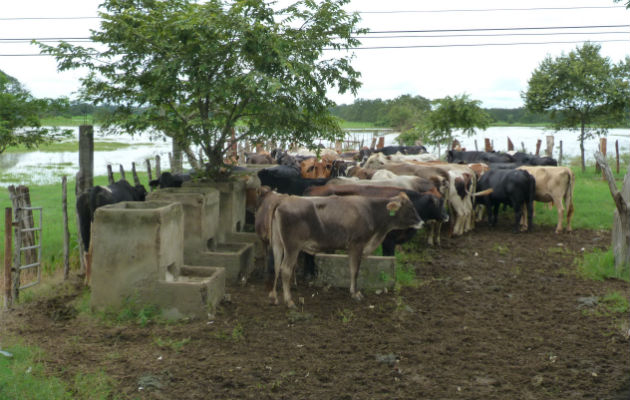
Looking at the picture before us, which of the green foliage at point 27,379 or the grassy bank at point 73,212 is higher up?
the grassy bank at point 73,212

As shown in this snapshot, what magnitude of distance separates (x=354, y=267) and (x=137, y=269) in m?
2.90

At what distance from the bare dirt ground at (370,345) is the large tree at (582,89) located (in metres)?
17.3

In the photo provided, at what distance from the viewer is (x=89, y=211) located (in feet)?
30.3

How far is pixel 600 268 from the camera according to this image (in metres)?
9.30

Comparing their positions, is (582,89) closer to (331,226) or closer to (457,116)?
(457,116)

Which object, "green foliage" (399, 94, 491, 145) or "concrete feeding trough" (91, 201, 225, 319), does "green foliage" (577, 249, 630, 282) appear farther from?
"green foliage" (399, 94, 491, 145)

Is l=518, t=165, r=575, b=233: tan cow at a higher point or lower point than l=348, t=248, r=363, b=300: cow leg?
higher

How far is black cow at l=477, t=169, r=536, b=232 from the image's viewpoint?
42.3 feet

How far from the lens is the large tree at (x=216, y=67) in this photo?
8.58 m

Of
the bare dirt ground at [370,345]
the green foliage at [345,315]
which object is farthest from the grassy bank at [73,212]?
the green foliage at [345,315]

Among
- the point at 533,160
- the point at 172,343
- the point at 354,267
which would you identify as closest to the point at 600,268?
the point at 354,267

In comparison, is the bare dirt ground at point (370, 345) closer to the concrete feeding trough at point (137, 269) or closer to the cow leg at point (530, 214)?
the concrete feeding trough at point (137, 269)

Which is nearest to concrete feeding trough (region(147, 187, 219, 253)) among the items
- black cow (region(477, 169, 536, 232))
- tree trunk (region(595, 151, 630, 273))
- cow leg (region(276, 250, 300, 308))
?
cow leg (region(276, 250, 300, 308))

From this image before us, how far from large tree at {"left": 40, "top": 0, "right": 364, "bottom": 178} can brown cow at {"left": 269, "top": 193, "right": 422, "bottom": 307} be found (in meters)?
1.81
